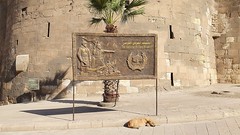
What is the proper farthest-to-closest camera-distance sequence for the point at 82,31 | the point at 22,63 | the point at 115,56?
the point at 22,63, the point at 82,31, the point at 115,56

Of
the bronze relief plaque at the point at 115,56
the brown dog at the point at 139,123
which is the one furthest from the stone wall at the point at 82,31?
the brown dog at the point at 139,123

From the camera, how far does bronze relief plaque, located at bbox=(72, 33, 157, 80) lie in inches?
219

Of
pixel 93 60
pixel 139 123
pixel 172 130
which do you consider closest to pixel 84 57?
pixel 93 60

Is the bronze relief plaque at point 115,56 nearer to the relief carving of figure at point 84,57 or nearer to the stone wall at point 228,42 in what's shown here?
the relief carving of figure at point 84,57

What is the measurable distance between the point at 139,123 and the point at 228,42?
11397 mm

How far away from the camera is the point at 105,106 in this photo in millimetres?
7316

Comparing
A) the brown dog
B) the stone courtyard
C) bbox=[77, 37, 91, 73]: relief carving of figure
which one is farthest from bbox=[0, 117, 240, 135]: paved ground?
the stone courtyard

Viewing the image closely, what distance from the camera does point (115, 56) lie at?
5.77m

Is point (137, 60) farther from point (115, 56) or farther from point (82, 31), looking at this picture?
point (82, 31)

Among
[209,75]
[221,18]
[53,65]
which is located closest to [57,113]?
[53,65]

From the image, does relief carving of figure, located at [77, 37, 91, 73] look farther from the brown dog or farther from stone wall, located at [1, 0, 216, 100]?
stone wall, located at [1, 0, 216, 100]

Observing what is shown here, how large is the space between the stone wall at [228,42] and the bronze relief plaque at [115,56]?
10061mm

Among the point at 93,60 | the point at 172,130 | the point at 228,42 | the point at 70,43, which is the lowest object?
the point at 172,130

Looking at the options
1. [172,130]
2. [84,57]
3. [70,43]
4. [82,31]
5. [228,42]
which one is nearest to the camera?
[172,130]
